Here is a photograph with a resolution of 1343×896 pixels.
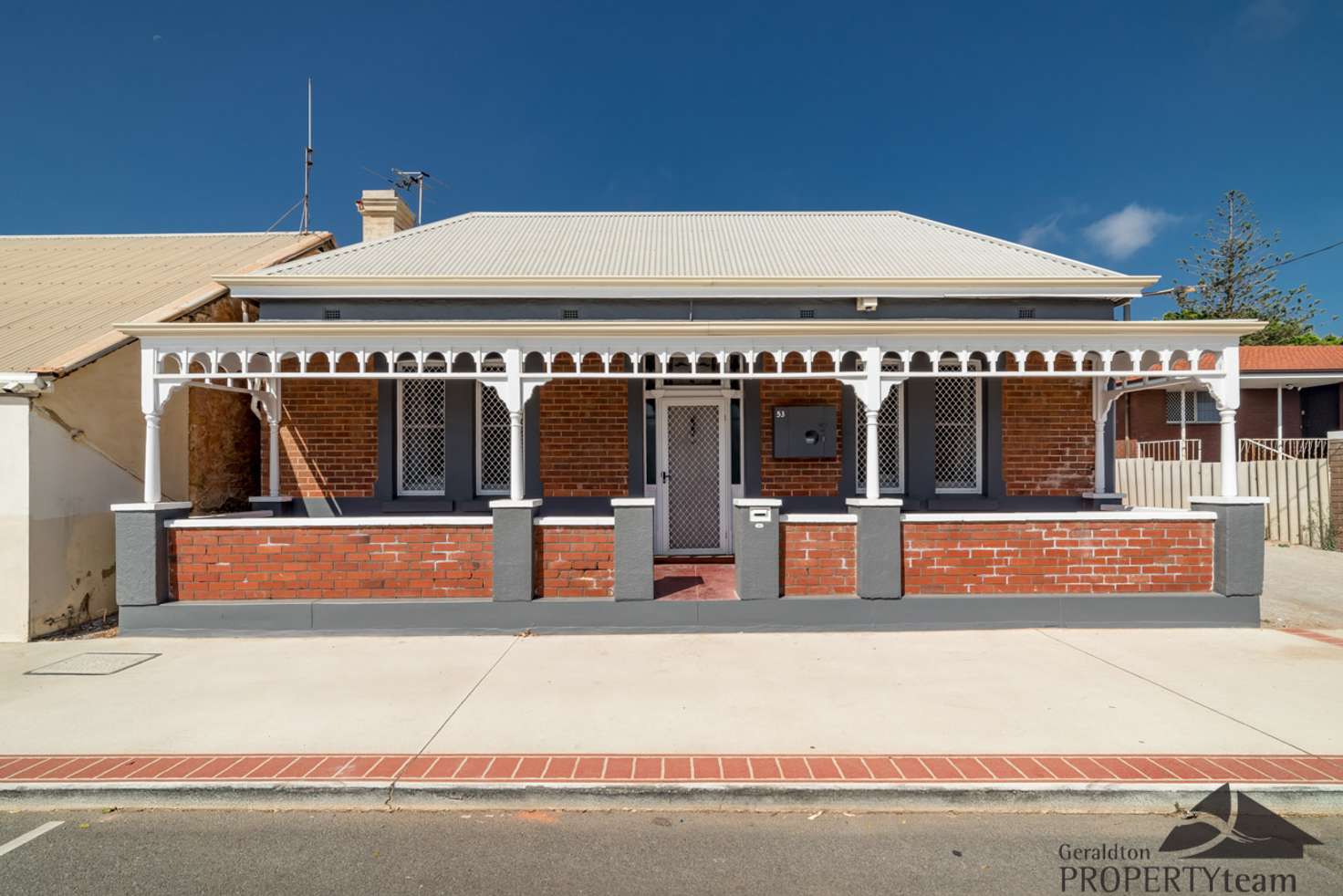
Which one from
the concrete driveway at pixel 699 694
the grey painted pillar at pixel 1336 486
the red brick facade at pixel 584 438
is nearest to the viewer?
the concrete driveway at pixel 699 694

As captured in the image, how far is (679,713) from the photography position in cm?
503

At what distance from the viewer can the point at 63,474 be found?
301 inches

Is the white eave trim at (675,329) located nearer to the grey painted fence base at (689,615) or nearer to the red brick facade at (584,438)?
the red brick facade at (584,438)

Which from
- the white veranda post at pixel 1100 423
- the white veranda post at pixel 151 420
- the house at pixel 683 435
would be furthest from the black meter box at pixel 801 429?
the white veranda post at pixel 151 420

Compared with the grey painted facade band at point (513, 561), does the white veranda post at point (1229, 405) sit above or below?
above

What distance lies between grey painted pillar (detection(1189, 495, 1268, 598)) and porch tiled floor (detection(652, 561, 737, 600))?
491cm

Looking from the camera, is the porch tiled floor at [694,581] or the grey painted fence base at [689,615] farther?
the porch tiled floor at [694,581]

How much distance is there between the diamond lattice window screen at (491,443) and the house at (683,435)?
1.4 inches

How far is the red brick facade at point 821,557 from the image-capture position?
7355 mm

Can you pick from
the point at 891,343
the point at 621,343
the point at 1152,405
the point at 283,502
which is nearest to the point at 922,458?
the point at 891,343

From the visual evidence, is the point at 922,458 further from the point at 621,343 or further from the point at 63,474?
the point at 63,474

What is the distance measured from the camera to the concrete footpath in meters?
4.10

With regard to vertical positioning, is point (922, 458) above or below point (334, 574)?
above

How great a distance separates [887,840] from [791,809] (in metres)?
0.54
